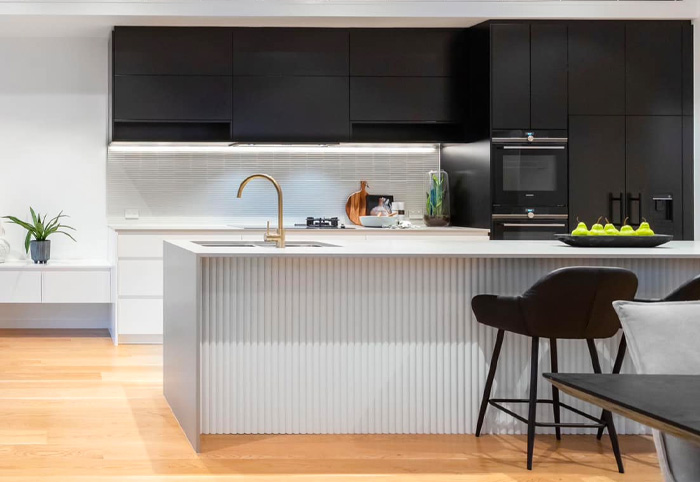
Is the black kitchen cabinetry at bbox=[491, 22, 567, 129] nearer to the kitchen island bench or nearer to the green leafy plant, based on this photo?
the kitchen island bench

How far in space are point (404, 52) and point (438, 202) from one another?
1158 millimetres

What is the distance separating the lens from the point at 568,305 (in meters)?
2.89

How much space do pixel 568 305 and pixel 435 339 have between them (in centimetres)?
67

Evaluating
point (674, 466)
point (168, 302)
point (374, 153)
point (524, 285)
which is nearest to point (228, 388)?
point (168, 302)

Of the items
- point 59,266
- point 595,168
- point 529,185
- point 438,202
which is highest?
point 595,168

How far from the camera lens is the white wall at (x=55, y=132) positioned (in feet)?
20.5

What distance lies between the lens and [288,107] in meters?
5.88

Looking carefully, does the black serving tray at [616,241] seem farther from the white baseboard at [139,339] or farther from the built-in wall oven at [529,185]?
the white baseboard at [139,339]

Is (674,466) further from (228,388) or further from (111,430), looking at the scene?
(111,430)

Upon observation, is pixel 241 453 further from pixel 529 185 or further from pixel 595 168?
pixel 595 168

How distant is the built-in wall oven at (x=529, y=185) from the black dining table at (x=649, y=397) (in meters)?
4.32

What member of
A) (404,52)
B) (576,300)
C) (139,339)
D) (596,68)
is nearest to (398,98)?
(404,52)

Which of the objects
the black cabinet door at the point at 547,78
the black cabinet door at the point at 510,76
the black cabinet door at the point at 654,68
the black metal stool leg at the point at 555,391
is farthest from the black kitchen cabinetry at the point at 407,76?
the black metal stool leg at the point at 555,391

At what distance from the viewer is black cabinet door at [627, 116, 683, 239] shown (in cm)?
566
